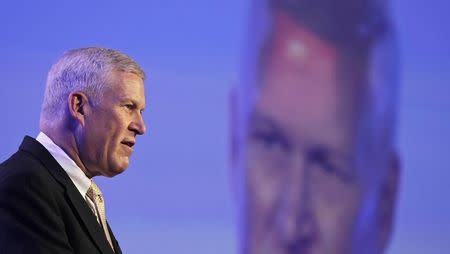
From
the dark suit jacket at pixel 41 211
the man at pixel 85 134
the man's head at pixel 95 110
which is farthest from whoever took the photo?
the man's head at pixel 95 110

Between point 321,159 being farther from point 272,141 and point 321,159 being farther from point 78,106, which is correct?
point 78,106

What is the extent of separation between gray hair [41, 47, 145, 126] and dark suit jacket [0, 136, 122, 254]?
107 millimetres

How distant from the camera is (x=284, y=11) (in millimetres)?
2918

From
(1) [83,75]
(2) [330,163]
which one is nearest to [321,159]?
(2) [330,163]

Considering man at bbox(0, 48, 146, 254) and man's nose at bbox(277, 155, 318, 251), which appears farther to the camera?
man's nose at bbox(277, 155, 318, 251)

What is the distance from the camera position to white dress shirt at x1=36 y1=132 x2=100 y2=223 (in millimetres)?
1580

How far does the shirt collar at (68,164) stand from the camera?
5.18 feet

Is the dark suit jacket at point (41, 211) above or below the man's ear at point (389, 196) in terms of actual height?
below

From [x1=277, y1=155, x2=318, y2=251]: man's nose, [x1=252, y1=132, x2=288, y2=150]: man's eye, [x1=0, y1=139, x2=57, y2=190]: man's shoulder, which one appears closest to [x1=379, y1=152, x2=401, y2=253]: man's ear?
[x1=277, y1=155, x2=318, y2=251]: man's nose

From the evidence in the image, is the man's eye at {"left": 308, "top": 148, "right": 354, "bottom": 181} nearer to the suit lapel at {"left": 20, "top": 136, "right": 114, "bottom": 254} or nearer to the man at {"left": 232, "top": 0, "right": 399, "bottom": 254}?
the man at {"left": 232, "top": 0, "right": 399, "bottom": 254}

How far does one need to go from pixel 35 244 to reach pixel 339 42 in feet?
5.96

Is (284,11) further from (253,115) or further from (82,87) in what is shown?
(82,87)

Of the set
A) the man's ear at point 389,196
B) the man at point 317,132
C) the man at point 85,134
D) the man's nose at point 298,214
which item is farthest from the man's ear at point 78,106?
the man's ear at point 389,196

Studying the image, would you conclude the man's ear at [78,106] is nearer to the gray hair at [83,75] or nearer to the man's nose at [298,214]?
the gray hair at [83,75]
